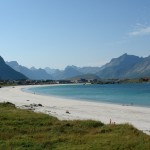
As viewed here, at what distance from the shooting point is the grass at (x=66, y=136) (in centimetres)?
2672

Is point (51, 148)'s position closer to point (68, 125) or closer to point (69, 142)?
point (69, 142)

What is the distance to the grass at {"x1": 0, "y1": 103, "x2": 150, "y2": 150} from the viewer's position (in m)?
26.7

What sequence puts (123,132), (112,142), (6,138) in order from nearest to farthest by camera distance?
(112,142)
(6,138)
(123,132)

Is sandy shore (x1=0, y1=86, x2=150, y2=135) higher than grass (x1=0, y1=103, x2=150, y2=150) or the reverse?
the reverse

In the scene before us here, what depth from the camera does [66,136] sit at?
30.8 m

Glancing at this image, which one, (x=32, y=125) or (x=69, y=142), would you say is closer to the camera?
(x=69, y=142)

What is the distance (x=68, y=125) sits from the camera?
3653cm

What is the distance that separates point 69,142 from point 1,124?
1087 centimetres

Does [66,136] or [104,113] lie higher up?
[66,136]

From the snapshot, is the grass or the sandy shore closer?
the grass

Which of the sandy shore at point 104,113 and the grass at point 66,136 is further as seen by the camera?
the sandy shore at point 104,113

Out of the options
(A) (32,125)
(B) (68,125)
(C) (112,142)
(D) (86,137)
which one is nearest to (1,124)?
(A) (32,125)

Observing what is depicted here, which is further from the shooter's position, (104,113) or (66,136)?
(104,113)

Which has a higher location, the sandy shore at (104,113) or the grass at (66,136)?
the grass at (66,136)
